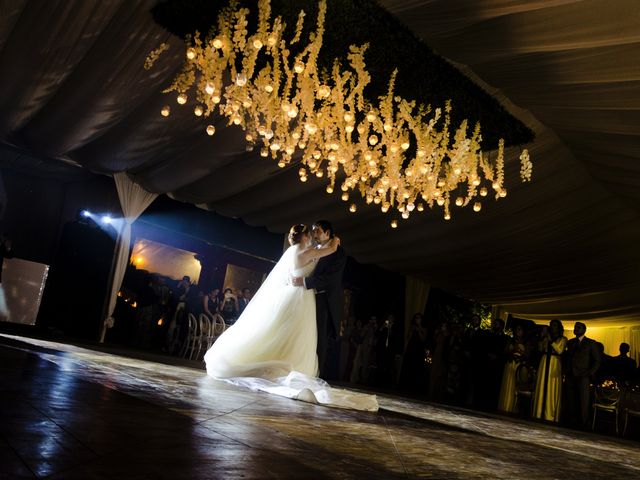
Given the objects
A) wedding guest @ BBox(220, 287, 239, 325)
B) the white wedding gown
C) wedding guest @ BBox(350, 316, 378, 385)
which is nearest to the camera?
the white wedding gown

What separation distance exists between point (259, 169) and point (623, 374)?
20.9 ft

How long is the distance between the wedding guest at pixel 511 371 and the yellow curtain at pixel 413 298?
5408mm

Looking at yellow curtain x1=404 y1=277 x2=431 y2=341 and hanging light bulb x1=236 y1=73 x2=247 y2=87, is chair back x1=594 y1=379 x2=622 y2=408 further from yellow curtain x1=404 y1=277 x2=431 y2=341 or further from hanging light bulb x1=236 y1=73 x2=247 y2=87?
yellow curtain x1=404 y1=277 x2=431 y2=341

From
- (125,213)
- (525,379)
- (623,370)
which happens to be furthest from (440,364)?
(125,213)

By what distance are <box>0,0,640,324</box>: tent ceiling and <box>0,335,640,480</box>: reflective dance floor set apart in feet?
9.56

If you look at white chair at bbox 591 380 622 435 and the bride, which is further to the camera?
white chair at bbox 591 380 622 435

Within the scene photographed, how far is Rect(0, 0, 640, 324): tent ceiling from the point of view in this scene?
14.9 ft

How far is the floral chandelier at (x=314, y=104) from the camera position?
538cm

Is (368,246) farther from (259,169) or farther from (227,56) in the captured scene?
(227,56)

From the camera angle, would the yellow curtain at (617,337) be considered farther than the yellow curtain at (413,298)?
Yes

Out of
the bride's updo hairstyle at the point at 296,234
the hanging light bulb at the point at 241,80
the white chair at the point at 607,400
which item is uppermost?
the hanging light bulb at the point at 241,80

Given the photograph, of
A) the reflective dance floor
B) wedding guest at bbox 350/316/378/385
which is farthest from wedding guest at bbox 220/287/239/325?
the reflective dance floor

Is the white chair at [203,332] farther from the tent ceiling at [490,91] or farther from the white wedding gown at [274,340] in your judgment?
the white wedding gown at [274,340]

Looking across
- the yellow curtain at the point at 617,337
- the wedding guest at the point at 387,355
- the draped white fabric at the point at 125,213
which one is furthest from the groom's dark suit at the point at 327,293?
the yellow curtain at the point at 617,337
